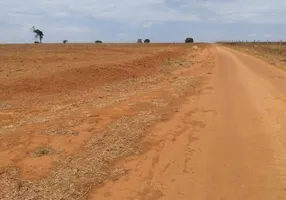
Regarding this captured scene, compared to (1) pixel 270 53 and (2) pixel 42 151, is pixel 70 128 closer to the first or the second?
(2) pixel 42 151

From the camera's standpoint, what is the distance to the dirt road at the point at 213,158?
6.00 m

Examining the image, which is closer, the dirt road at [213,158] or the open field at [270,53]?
the dirt road at [213,158]

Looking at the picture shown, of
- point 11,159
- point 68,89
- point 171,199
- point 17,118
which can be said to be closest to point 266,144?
point 171,199

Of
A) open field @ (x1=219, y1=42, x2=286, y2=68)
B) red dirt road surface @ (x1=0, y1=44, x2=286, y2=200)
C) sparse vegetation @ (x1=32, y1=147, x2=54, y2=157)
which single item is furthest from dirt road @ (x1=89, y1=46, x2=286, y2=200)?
open field @ (x1=219, y1=42, x2=286, y2=68)

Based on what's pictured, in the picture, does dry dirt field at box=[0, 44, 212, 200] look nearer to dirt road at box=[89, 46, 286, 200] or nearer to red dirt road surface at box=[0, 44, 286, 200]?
red dirt road surface at box=[0, 44, 286, 200]

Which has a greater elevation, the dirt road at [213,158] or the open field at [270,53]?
the open field at [270,53]

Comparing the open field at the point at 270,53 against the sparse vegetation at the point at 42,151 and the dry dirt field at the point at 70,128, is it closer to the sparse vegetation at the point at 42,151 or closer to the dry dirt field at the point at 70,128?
the dry dirt field at the point at 70,128

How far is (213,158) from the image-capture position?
7500mm

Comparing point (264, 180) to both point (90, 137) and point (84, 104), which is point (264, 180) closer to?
point (90, 137)

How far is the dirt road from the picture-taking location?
19.7 feet

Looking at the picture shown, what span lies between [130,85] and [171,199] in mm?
12658

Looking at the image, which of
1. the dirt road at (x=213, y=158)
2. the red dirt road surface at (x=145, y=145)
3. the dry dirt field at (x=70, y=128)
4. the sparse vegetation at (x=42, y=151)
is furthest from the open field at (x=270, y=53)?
the sparse vegetation at (x=42, y=151)

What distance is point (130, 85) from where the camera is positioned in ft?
59.8

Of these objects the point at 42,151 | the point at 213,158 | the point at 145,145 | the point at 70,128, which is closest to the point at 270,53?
the point at 70,128
